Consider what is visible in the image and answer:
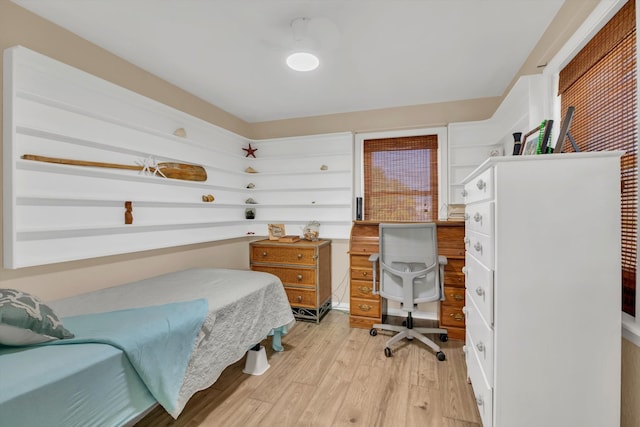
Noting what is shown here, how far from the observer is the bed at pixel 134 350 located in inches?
38.0

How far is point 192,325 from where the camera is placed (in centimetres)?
153

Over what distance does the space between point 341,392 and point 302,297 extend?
1.34m

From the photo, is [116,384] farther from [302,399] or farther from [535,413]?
[535,413]

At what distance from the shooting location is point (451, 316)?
2744 millimetres

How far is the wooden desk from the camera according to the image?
273 cm

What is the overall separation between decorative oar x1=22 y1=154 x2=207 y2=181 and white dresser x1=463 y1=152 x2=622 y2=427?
8.43ft

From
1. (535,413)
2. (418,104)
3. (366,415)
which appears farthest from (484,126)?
(366,415)

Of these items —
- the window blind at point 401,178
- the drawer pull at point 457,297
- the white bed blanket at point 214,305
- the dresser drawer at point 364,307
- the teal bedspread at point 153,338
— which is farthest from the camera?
the window blind at point 401,178

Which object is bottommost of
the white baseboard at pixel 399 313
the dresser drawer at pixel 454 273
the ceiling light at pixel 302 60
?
the white baseboard at pixel 399 313

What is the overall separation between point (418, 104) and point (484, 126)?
757 millimetres

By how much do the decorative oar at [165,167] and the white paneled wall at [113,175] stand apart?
4 cm

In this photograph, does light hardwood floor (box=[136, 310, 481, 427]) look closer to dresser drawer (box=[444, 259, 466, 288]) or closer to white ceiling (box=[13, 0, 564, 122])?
dresser drawer (box=[444, 259, 466, 288])

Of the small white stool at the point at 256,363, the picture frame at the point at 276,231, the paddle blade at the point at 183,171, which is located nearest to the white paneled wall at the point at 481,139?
the picture frame at the point at 276,231

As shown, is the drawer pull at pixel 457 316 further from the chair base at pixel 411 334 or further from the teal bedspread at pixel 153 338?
the teal bedspread at pixel 153 338
